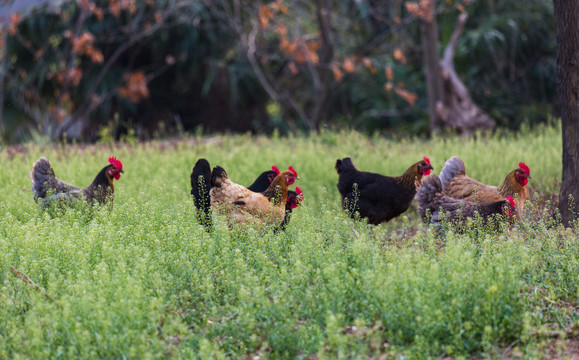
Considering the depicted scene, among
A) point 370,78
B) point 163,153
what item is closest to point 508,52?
point 370,78

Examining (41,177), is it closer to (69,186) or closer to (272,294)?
(69,186)

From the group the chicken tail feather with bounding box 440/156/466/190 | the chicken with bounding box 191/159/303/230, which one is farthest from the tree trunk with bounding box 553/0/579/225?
the chicken with bounding box 191/159/303/230

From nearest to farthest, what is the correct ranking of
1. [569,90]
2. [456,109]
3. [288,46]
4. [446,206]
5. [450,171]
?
[446,206] → [569,90] → [450,171] → [288,46] → [456,109]

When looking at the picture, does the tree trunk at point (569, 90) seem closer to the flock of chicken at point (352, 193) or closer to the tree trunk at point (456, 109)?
the flock of chicken at point (352, 193)

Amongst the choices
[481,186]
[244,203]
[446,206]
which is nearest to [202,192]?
[244,203]

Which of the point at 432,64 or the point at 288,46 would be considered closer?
the point at 288,46

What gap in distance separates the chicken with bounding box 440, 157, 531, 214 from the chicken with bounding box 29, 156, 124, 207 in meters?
3.58

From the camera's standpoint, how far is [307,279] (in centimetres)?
493

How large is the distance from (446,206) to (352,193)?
1100mm

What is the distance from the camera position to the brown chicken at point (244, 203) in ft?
20.6

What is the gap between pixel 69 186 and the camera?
7.56 meters

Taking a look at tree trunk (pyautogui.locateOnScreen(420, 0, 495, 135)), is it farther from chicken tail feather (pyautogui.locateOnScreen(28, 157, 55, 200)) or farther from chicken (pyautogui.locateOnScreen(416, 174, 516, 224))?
chicken tail feather (pyautogui.locateOnScreen(28, 157, 55, 200))

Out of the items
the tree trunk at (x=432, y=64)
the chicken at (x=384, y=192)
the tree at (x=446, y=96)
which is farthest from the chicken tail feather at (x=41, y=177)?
the tree at (x=446, y=96)

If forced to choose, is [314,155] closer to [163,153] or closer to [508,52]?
[163,153]
